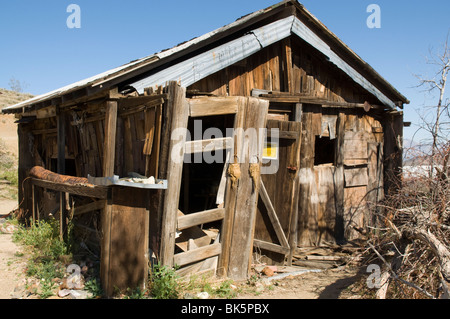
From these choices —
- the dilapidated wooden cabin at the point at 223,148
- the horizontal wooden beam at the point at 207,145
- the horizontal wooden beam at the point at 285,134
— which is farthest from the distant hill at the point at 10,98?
the horizontal wooden beam at the point at 207,145

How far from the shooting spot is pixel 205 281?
5.14 metres

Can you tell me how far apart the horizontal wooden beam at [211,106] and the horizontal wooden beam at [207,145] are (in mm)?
A: 362

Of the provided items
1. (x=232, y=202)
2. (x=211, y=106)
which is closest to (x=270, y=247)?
(x=232, y=202)

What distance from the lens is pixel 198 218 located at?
517cm

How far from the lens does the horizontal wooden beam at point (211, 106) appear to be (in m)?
4.92

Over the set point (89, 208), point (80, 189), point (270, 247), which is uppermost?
point (80, 189)

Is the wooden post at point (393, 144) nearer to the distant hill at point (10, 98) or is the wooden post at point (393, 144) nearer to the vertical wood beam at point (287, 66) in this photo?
the vertical wood beam at point (287, 66)

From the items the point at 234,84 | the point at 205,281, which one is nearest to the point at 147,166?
the point at 205,281

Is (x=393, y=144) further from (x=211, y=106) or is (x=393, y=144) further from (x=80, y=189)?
(x=80, y=189)

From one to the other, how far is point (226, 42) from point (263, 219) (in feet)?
9.81

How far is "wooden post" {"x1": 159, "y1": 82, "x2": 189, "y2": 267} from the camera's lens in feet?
15.1

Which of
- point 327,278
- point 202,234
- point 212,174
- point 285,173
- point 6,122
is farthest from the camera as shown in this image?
point 6,122

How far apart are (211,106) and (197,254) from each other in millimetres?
1982

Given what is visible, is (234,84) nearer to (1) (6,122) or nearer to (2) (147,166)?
(2) (147,166)
